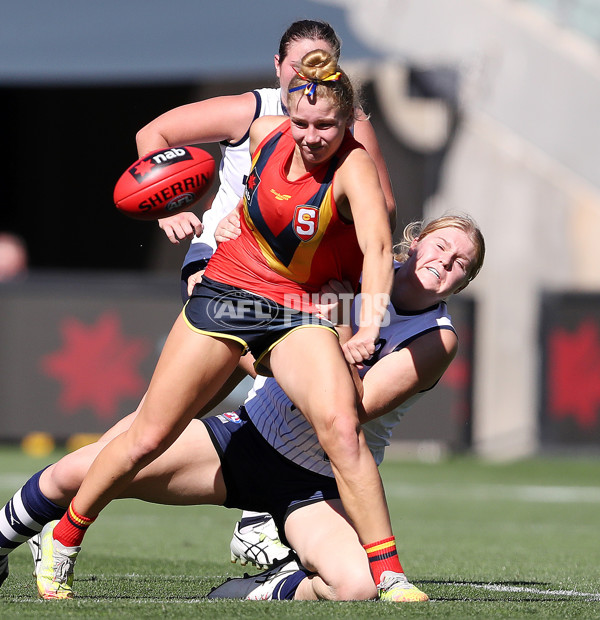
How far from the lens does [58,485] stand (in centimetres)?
445

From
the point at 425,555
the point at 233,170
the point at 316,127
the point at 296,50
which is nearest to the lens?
the point at 316,127

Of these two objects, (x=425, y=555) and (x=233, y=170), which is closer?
(x=233, y=170)

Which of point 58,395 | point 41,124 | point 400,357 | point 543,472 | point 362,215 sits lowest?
point 543,472

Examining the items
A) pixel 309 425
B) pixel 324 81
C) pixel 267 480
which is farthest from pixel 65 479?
pixel 324 81

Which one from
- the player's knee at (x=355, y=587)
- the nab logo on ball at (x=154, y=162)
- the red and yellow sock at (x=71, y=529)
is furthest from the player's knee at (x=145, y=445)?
the nab logo on ball at (x=154, y=162)

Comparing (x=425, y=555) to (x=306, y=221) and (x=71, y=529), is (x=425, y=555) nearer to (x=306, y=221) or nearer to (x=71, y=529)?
(x=71, y=529)

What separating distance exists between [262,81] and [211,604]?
12.1m

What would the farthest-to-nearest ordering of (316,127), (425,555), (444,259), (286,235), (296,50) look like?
1. (425,555)
2. (296,50)
3. (444,259)
4. (286,235)
5. (316,127)

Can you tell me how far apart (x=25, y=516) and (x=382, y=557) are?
129 centimetres

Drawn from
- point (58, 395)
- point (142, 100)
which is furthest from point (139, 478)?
point (142, 100)

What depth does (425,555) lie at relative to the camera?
6156mm

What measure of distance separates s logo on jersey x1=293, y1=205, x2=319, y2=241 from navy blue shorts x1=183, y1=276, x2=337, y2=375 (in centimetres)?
26

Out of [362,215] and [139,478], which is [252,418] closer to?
[139,478]

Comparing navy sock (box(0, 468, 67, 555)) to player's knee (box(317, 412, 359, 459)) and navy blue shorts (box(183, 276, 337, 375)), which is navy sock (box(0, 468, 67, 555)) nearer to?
navy blue shorts (box(183, 276, 337, 375))
